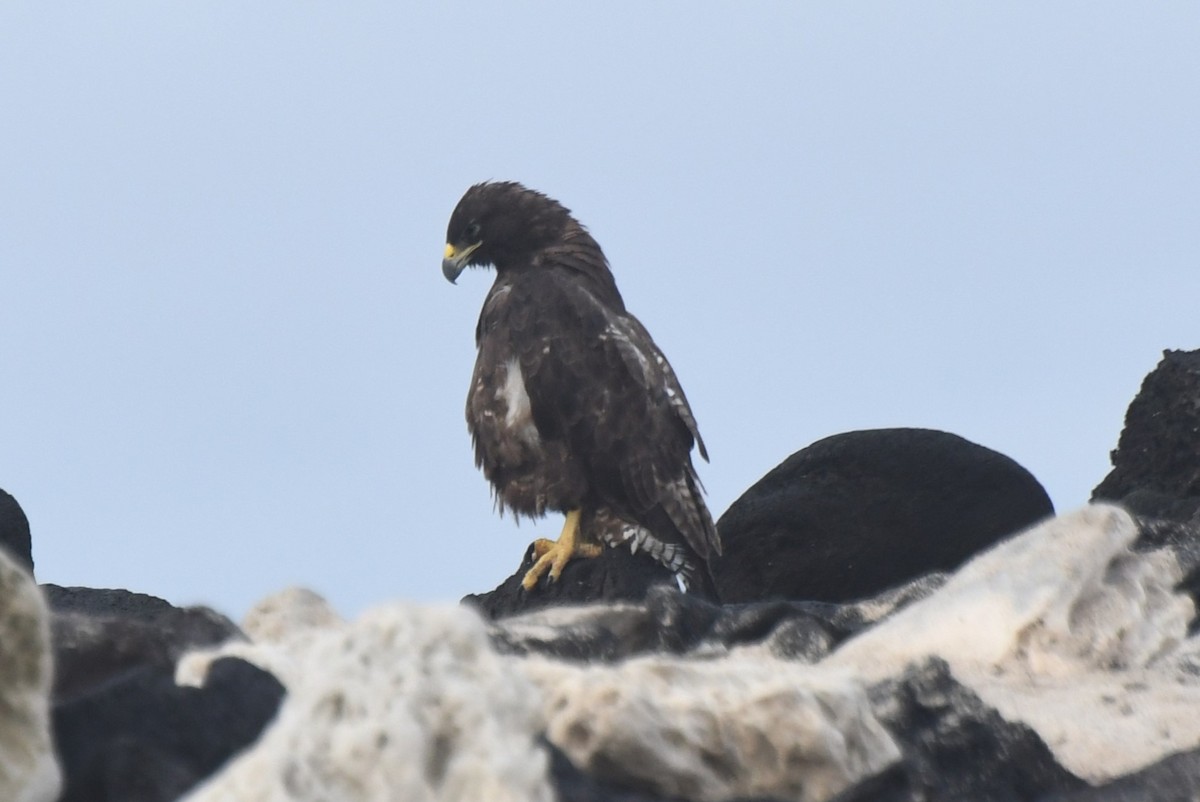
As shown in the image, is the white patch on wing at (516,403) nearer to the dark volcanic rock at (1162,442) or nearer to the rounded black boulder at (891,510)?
the rounded black boulder at (891,510)

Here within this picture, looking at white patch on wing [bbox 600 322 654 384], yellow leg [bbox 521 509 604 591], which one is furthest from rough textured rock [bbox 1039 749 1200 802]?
white patch on wing [bbox 600 322 654 384]

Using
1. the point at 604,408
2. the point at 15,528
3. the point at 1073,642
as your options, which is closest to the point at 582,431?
the point at 604,408

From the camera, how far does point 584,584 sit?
7.54 metres

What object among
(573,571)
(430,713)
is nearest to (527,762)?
(430,713)

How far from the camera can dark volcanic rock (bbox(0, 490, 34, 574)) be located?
249 inches

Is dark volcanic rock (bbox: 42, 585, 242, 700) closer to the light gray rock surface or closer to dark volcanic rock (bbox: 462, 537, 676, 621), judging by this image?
the light gray rock surface

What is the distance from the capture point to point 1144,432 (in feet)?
20.2

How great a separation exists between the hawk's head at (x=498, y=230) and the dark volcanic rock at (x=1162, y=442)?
11.6ft

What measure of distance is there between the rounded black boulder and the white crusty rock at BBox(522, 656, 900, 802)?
4146 millimetres

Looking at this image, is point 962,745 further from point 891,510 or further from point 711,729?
point 891,510

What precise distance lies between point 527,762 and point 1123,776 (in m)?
1.31

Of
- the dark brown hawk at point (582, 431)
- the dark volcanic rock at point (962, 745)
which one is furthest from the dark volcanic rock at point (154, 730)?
the dark brown hawk at point (582, 431)

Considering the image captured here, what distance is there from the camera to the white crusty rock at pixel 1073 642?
10.6 feet

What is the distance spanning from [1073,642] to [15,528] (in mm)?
4146
